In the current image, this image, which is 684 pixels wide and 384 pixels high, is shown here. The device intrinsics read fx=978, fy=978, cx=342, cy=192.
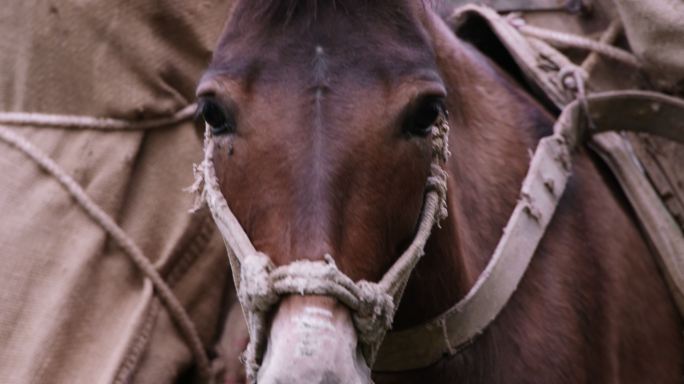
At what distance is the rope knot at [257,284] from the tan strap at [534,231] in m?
0.38

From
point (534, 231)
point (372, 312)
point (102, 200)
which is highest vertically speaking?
point (372, 312)

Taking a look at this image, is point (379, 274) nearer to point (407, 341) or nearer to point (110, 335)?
point (407, 341)

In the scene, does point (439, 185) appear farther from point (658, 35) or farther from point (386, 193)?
point (658, 35)

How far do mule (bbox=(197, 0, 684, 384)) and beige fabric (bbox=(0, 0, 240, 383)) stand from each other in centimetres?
72

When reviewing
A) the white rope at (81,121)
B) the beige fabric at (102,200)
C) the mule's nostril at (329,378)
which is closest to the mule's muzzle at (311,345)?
the mule's nostril at (329,378)

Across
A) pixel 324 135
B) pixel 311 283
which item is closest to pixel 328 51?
pixel 324 135

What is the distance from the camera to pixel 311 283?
1369mm

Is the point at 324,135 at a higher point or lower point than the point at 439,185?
higher

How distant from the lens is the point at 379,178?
4.92 feet

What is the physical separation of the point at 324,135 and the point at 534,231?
0.65 m

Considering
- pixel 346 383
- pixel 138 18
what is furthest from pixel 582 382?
pixel 138 18

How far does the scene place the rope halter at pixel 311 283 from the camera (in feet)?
4.53

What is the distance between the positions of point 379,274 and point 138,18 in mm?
1140

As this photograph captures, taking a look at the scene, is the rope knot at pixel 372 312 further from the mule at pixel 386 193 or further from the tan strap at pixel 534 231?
the tan strap at pixel 534 231
